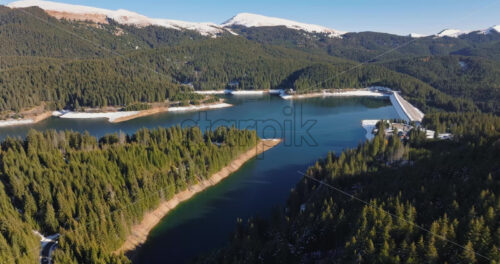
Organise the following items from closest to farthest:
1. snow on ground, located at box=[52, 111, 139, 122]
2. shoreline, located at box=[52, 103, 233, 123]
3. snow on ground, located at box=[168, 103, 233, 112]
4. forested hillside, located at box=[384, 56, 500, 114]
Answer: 1. shoreline, located at box=[52, 103, 233, 123]
2. snow on ground, located at box=[52, 111, 139, 122]
3. snow on ground, located at box=[168, 103, 233, 112]
4. forested hillside, located at box=[384, 56, 500, 114]

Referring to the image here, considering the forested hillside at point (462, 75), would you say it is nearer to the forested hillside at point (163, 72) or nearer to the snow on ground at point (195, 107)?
the forested hillside at point (163, 72)

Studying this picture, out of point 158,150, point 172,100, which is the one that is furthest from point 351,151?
point 172,100

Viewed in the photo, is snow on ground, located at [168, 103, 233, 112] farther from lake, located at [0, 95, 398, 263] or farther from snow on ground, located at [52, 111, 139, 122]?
snow on ground, located at [52, 111, 139, 122]

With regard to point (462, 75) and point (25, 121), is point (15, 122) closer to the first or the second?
point (25, 121)

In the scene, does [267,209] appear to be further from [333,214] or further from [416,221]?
[416,221]

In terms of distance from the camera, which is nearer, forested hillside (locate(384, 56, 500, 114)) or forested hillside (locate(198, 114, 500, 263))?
forested hillside (locate(198, 114, 500, 263))

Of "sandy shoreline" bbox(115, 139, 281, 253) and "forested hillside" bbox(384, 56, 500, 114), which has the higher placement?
"forested hillside" bbox(384, 56, 500, 114)

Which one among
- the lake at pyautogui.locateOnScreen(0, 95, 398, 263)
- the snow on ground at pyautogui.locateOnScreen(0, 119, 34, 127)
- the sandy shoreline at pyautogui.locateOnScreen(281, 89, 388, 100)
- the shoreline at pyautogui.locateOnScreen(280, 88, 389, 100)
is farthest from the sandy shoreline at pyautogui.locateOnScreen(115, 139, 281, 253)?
the shoreline at pyautogui.locateOnScreen(280, 88, 389, 100)
